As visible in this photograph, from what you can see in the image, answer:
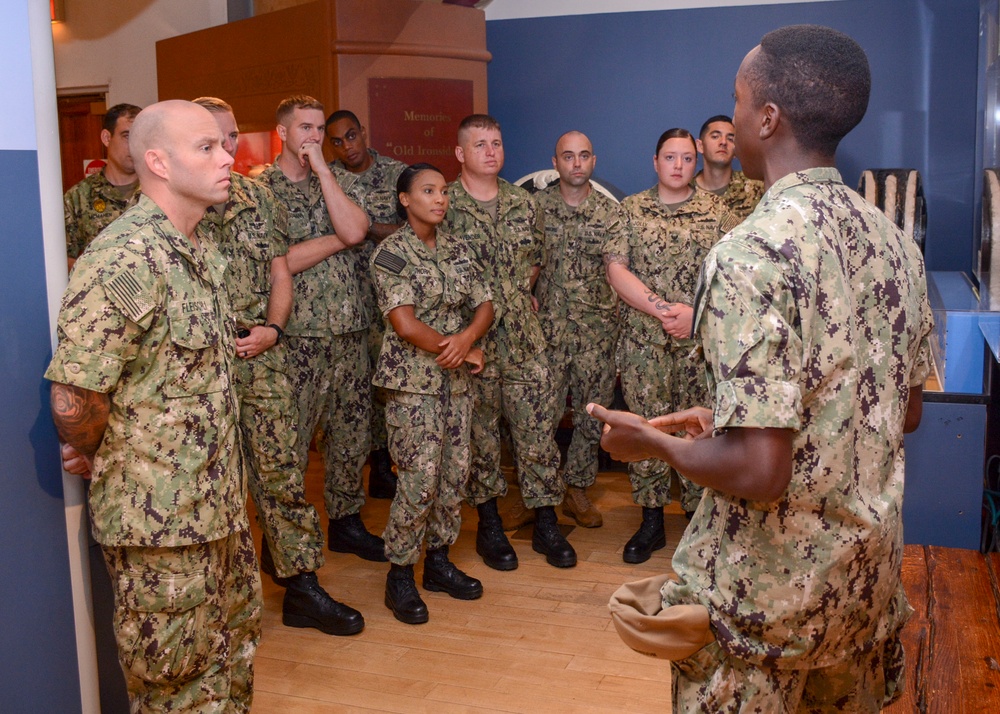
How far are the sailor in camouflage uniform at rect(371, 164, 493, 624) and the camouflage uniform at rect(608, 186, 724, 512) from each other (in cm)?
72

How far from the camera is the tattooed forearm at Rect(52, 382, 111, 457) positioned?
1925mm

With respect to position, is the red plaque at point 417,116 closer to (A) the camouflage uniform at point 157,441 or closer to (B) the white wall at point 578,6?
(B) the white wall at point 578,6

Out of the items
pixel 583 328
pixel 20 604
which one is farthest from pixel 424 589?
pixel 20 604

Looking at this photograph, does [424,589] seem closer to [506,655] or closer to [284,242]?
[506,655]

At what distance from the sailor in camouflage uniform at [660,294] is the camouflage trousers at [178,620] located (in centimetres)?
196

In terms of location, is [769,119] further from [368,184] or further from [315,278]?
[368,184]

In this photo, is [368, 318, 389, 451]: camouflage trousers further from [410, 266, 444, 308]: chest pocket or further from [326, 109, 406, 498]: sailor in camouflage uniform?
[410, 266, 444, 308]: chest pocket

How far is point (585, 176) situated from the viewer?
4.38 meters

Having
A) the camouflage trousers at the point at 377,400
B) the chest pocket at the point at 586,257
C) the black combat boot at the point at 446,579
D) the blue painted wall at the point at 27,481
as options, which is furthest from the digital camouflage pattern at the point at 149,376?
the chest pocket at the point at 586,257

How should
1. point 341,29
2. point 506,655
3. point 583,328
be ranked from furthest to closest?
point 341,29 < point 583,328 < point 506,655

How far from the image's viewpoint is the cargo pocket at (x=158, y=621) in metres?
2.05

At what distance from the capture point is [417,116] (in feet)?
16.7

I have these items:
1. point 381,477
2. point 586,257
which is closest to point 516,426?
point 586,257

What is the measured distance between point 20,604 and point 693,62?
4.51 metres
